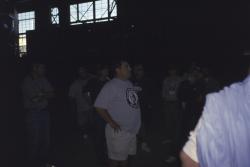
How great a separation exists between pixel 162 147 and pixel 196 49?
6985 mm

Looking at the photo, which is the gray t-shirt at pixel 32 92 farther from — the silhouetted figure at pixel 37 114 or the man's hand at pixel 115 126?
the man's hand at pixel 115 126

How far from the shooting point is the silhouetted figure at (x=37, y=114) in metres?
6.77

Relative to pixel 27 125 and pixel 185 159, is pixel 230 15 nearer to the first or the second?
pixel 27 125

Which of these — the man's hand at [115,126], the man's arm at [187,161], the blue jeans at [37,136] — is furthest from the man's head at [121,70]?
the man's arm at [187,161]

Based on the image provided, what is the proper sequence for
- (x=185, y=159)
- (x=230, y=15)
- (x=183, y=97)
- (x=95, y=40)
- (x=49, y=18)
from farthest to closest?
(x=49, y=18) < (x=95, y=40) < (x=230, y=15) < (x=183, y=97) < (x=185, y=159)

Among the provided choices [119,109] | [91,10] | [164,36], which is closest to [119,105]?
[119,109]

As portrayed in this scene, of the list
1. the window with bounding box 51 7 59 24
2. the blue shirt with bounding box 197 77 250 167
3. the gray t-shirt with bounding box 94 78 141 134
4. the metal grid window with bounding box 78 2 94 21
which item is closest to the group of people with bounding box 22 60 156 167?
the gray t-shirt with bounding box 94 78 141 134

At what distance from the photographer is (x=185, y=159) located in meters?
1.76

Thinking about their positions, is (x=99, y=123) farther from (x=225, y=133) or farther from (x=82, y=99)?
(x=225, y=133)

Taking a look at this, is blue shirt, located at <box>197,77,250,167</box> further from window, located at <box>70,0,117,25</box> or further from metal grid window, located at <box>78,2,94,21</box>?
metal grid window, located at <box>78,2,94,21</box>

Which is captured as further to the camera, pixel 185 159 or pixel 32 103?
pixel 32 103

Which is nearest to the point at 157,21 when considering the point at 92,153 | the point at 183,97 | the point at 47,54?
the point at 47,54

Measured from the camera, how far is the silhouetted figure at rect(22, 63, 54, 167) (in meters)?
6.77

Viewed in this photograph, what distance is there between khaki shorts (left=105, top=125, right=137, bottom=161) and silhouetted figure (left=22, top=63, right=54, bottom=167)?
2068 mm
